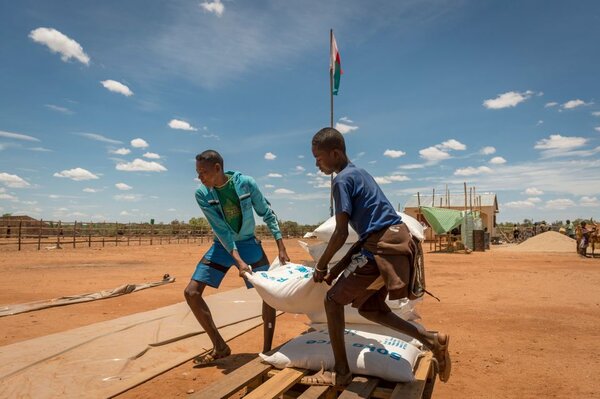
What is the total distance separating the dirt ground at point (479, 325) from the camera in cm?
294

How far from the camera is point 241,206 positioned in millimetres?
3264

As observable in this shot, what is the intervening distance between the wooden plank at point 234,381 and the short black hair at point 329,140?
1.30 meters

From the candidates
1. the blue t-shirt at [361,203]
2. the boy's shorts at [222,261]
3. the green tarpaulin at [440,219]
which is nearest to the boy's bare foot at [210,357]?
the boy's shorts at [222,261]

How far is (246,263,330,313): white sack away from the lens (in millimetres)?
2541

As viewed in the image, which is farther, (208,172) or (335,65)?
(335,65)

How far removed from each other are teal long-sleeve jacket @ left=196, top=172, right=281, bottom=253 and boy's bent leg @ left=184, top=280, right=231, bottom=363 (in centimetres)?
42

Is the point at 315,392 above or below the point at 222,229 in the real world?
below

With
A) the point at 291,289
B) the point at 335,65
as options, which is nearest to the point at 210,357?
the point at 291,289

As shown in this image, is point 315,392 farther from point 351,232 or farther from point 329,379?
point 351,232

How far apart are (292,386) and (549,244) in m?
22.0

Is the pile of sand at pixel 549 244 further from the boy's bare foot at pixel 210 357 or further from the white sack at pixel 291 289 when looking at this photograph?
the white sack at pixel 291 289

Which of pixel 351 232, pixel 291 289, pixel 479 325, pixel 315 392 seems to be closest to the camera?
pixel 315 392

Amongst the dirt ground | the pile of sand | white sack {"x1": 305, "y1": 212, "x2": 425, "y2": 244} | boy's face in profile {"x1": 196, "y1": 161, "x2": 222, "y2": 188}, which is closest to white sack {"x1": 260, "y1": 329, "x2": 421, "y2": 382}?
the dirt ground

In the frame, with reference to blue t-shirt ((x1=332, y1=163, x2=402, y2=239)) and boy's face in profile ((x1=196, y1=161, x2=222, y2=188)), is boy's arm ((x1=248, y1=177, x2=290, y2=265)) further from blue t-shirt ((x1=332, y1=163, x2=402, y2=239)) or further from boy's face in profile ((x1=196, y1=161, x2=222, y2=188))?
blue t-shirt ((x1=332, y1=163, x2=402, y2=239))
